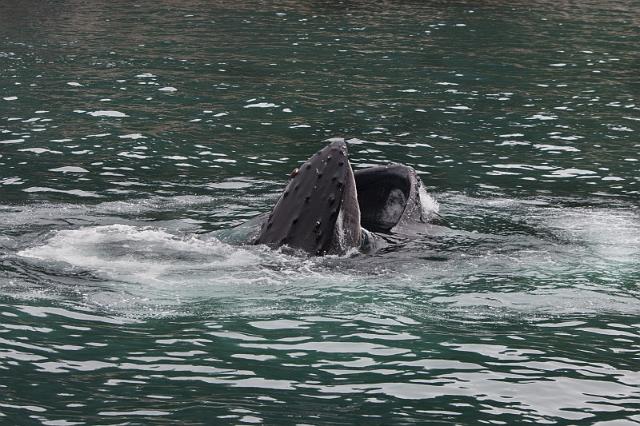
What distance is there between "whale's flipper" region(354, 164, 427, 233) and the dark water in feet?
1.59

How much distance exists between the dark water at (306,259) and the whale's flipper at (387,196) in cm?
48

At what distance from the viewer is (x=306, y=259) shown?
1431cm

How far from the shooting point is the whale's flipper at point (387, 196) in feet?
53.1

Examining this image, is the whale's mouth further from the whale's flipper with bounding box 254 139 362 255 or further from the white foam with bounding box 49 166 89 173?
the white foam with bounding box 49 166 89 173

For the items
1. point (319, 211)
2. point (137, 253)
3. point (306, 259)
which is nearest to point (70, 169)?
point (137, 253)

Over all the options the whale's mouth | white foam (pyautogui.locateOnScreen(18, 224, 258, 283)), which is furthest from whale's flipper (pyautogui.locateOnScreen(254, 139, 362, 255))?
the whale's mouth

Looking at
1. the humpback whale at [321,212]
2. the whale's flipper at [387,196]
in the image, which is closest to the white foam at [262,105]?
the whale's flipper at [387,196]

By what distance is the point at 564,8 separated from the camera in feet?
148

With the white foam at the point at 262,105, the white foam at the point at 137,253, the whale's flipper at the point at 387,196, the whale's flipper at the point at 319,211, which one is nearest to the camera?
the white foam at the point at 137,253

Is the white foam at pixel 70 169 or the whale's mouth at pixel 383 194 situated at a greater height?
the whale's mouth at pixel 383 194

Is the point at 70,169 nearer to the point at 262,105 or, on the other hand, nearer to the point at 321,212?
the point at 262,105

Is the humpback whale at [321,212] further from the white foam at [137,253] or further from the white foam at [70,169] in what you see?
the white foam at [70,169]

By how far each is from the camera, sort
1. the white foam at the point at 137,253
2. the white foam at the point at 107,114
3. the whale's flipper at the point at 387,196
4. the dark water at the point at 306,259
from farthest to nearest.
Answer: the white foam at the point at 107,114, the whale's flipper at the point at 387,196, the white foam at the point at 137,253, the dark water at the point at 306,259

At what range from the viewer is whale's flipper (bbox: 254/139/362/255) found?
47.4ft
